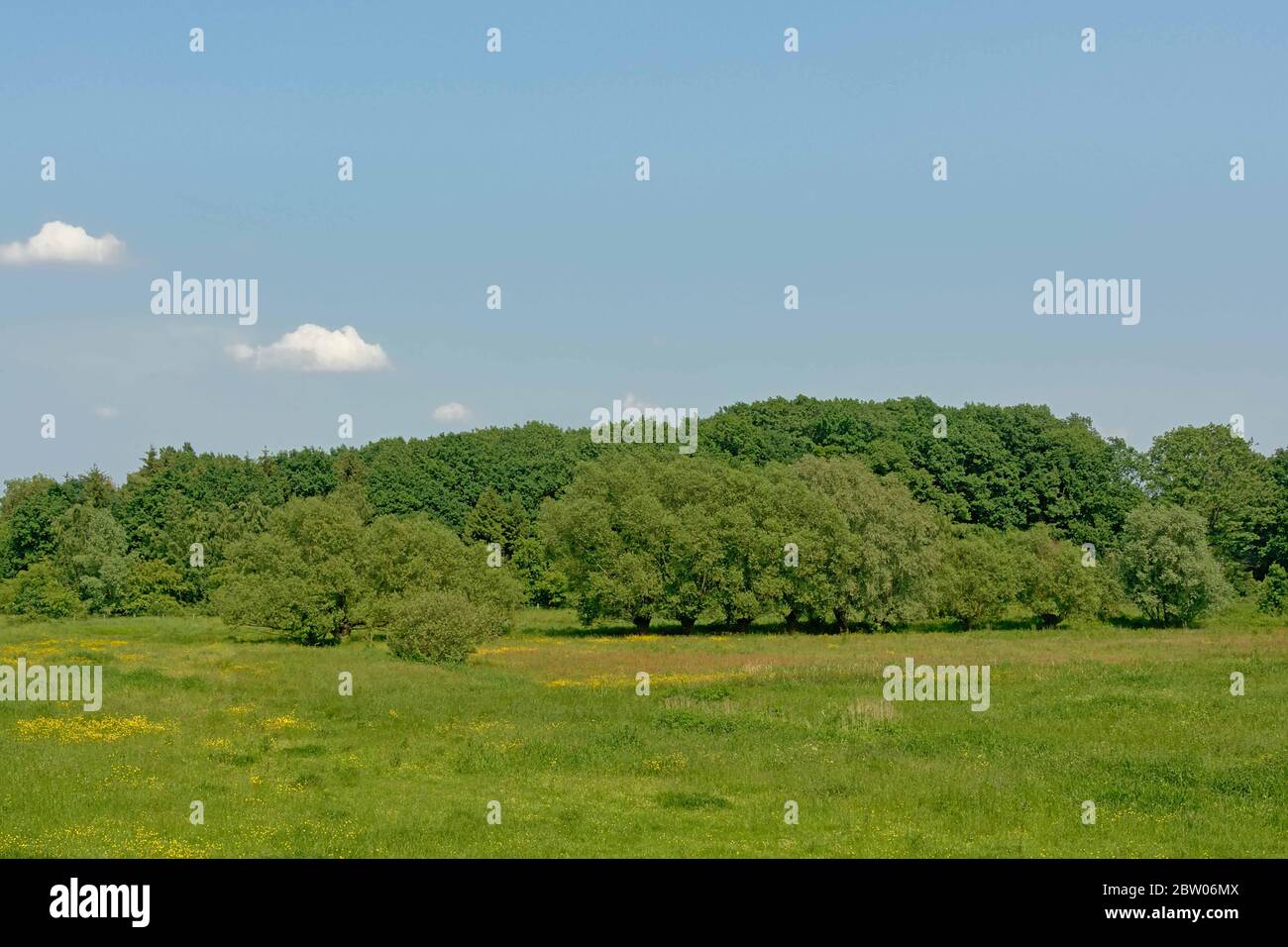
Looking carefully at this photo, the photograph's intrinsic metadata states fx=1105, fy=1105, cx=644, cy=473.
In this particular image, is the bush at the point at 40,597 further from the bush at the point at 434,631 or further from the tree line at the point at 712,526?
Answer: the bush at the point at 434,631

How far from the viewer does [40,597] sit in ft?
292

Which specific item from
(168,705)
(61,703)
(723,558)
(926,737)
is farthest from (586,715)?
(723,558)

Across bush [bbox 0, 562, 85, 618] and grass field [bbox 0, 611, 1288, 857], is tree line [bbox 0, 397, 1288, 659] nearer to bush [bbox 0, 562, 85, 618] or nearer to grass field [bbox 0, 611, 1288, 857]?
bush [bbox 0, 562, 85, 618]

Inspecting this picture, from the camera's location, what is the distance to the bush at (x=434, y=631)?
4778cm

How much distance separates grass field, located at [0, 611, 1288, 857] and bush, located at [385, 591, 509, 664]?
2468 millimetres

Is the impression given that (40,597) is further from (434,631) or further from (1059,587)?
(1059,587)

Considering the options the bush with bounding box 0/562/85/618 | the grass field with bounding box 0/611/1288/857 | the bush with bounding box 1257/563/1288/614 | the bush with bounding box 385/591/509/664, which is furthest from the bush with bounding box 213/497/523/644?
the bush with bounding box 1257/563/1288/614

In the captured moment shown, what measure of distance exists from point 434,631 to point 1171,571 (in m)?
50.5

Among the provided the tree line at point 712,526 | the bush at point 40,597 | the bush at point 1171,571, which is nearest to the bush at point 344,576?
the tree line at point 712,526

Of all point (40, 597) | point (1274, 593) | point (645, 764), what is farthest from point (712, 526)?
point (40, 597)

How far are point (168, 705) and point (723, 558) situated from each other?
4559cm

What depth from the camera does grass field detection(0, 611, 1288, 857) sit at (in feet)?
62.7

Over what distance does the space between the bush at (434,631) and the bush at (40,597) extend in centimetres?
5229

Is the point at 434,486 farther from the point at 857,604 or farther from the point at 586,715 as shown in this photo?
the point at 586,715
